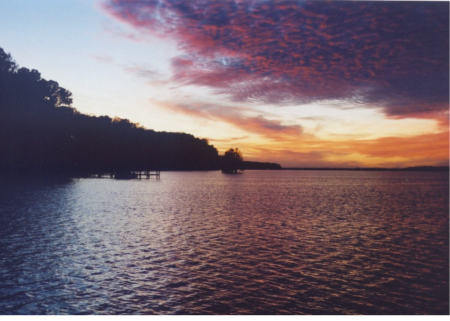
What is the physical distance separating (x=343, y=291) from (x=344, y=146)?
5668cm

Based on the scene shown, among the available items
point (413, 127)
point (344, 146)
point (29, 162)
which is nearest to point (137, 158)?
point (29, 162)

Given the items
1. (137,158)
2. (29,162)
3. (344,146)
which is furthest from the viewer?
(137,158)

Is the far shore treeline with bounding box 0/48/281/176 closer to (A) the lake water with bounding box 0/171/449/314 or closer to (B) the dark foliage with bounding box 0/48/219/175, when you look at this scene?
(B) the dark foliage with bounding box 0/48/219/175

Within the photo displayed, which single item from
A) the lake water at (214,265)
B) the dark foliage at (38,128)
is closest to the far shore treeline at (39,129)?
the dark foliage at (38,128)

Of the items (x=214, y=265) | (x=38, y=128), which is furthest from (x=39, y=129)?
(x=214, y=265)

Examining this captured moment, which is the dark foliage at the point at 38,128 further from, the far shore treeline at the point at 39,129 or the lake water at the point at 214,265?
the lake water at the point at 214,265

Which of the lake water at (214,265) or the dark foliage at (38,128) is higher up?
the dark foliage at (38,128)

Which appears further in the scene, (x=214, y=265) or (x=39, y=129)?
(x=39, y=129)

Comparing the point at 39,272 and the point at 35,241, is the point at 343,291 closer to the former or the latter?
the point at 39,272

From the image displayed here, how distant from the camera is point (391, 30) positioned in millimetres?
29703

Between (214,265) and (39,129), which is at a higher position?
(39,129)

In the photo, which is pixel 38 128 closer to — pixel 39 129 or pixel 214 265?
pixel 39 129

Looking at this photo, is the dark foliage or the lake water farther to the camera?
the dark foliage

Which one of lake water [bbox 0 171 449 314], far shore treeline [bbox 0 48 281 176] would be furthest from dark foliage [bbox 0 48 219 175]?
lake water [bbox 0 171 449 314]
